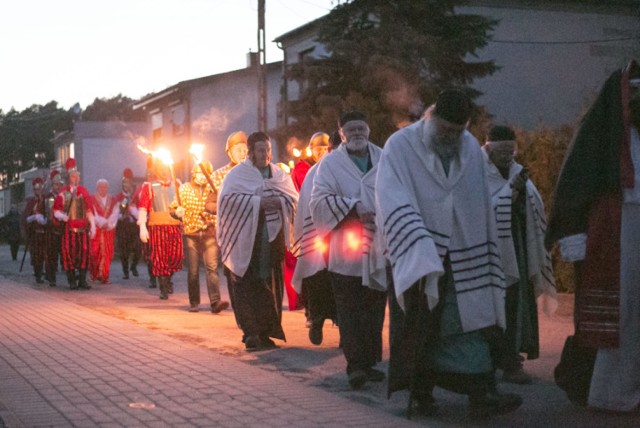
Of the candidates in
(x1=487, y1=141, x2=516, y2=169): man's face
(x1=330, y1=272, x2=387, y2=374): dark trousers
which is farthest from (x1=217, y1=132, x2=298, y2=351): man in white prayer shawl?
(x1=487, y1=141, x2=516, y2=169): man's face

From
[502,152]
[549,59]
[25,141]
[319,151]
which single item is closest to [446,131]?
[502,152]

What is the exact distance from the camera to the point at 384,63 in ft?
78.9

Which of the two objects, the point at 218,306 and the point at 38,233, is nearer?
the point at 218,306

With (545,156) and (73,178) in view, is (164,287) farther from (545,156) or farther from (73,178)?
(545,156)

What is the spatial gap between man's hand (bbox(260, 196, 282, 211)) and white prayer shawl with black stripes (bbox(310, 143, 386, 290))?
1823 mm

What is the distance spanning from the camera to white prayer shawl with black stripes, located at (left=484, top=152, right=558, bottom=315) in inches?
319

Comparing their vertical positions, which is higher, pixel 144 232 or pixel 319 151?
pixel 319 151

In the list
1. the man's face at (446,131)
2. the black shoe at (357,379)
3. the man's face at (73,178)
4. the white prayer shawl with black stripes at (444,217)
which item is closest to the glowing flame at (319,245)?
the black shoe at (357,379)

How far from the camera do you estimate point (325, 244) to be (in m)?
9.00

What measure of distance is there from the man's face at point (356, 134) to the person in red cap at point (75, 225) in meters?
11.6

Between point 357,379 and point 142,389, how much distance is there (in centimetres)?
151

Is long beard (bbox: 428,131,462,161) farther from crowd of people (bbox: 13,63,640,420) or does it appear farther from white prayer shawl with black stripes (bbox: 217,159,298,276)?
white prayer shawl with black stripes (bbox: 217,159,298,276)

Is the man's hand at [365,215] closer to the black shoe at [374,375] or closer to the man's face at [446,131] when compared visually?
the black shoe at [374,375]

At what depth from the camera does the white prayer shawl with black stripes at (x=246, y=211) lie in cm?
1052
